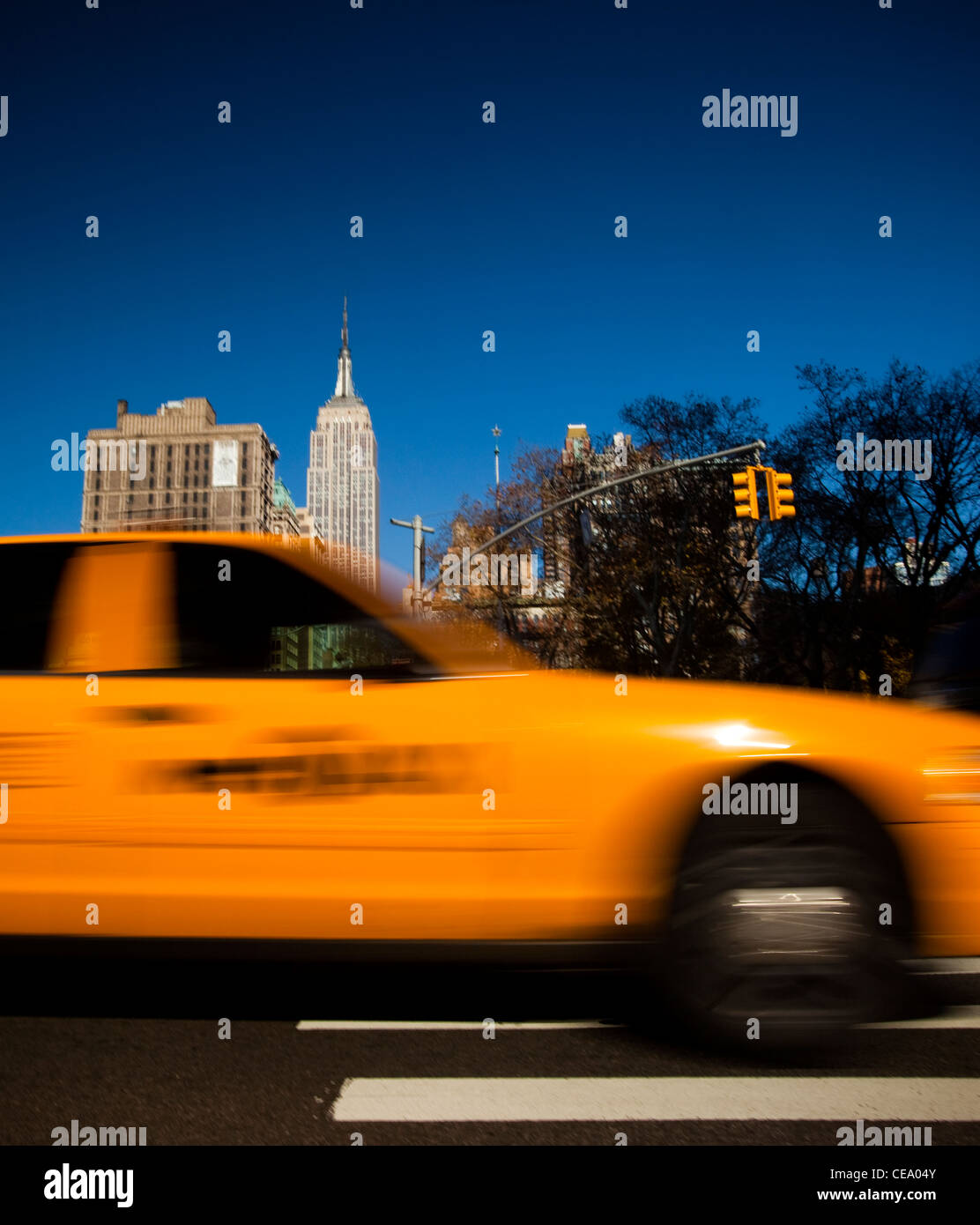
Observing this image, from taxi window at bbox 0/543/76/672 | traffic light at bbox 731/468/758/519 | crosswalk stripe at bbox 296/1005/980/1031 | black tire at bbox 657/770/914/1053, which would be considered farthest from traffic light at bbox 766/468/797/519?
taxi window at bbox 0/543/76/672

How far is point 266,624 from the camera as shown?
3621mm

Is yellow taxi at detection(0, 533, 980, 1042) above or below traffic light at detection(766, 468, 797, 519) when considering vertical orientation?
below

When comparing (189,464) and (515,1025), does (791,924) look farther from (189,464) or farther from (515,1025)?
(189,464)

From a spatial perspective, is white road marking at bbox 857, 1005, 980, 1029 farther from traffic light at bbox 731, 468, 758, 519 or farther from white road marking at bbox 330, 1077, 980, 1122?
traffic light at bbox 731, 468, 758, 519

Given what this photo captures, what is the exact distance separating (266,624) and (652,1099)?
2012mm

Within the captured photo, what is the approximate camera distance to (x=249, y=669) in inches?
136

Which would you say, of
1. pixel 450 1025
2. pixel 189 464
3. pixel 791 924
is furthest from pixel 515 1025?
pixel 189 464

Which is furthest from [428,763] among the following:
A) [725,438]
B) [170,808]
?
[725,438]

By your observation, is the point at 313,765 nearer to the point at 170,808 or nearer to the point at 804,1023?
the point at 170,808

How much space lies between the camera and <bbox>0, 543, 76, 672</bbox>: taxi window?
354 centimetres

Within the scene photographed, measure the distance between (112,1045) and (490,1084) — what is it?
1377 millimetres

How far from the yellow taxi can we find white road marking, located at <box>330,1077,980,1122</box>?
0.20m

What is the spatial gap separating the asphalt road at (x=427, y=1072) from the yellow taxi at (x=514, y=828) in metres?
0.21

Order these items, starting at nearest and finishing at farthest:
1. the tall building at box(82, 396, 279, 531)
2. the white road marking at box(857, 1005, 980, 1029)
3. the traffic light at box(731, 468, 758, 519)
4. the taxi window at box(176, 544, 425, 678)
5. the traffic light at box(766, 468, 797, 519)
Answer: the taxi window at box(176, 544, 425, 678), the white road marking at box(857, 1005, 980, 1029), the traffic light at box(766, 468, 797, 519), the traffic light at box(731, 468, 758, 519), the tall building at box(82, 396, 279, 531)
